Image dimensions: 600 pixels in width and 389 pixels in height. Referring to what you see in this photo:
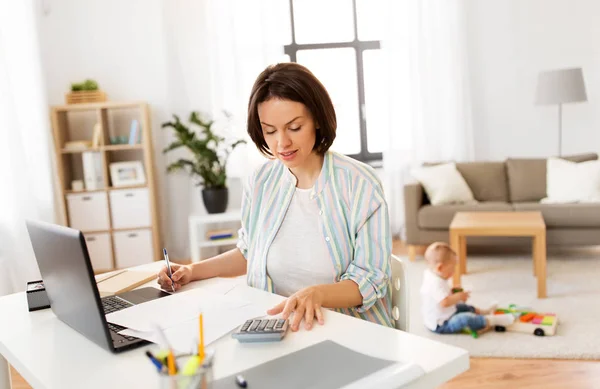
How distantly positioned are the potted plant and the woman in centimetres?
333

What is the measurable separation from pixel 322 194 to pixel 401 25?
446cm

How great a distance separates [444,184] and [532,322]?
2001 mm

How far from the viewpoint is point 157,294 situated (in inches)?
65.6

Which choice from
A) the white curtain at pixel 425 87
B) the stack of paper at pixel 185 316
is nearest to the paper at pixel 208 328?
the stack of paper at pixel 185 316

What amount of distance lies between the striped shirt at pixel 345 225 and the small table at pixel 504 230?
236 centimetres

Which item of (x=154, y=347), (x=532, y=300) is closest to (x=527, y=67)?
(x=532, y=300)

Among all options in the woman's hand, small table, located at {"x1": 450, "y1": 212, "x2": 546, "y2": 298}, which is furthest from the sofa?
the woman's hand

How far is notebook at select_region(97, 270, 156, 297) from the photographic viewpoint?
171 centimetres

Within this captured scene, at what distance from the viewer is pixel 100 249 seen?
5.18 metres

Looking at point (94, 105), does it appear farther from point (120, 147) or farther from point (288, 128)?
point (288, 128)

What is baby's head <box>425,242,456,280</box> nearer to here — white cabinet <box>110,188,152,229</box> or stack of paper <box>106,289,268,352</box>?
stack of paper <box>106,289,268,352</box>

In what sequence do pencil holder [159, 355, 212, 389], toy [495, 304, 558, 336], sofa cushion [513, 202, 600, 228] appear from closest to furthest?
pencil holder [159, 355, 212, 389] < toy [495, 304, 558, 336] < sofa cushion [513, 202, 600, 228]

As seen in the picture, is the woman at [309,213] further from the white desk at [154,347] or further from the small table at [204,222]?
the small table at [204,222]

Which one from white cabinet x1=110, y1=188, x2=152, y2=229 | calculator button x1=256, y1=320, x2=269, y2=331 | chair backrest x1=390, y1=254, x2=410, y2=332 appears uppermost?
calculator button x1=256, y1=320, x2=269, y2=331
